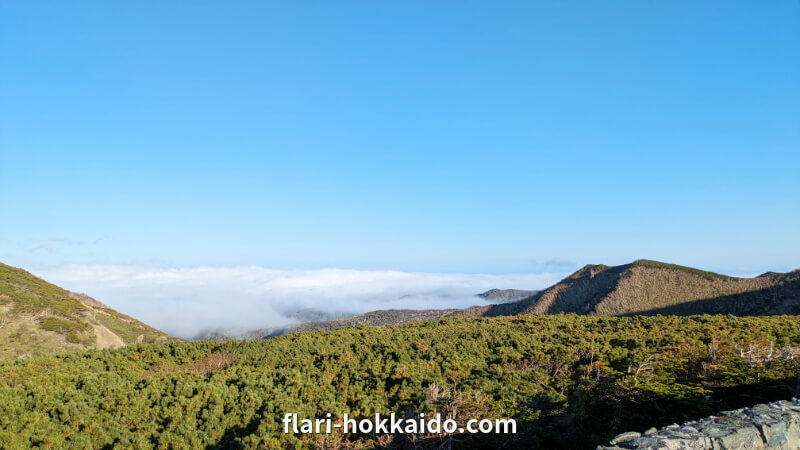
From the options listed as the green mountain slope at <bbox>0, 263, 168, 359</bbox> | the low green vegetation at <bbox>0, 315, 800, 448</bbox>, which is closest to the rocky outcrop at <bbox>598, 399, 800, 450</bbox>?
the low green vegetation at <bbox>0, 315, 800, 448</bbox>

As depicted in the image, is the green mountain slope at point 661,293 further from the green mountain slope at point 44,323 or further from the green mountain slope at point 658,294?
the green mountain slope at point 44,323

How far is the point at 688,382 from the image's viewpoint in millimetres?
10656

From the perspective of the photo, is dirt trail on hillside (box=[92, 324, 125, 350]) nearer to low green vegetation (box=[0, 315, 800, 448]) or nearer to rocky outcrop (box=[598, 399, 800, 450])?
low green vegetation (box=[0, 315, 800, 448])

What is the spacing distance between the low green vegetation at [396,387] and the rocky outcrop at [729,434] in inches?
114

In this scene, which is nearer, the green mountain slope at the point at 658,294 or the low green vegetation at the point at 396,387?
the low green vegetation at the point at 396,387

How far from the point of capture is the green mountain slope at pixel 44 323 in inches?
1025

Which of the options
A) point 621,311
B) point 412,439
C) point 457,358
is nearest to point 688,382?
point 457,358

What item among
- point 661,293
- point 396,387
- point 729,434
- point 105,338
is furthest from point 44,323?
point 661,293

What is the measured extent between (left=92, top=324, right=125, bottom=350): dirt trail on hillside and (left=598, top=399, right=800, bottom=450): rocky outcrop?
120ft

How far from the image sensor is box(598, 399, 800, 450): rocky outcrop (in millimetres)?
5539

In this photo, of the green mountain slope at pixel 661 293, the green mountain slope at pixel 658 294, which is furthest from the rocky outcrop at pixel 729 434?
the green mountain slope at pixel 661 293

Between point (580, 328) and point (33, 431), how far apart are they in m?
20.0

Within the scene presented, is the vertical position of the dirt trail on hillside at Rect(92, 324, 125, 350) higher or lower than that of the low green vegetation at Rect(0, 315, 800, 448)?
lower

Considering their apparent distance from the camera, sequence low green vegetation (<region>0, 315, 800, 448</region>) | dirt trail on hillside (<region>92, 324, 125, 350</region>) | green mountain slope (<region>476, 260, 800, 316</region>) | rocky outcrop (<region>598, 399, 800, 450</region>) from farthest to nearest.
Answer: green mountain slope (<region>476, 260, 800, 316</region>)
dirt trail on hillside (<region>92, 324, 125, 350</region>)
low green vegetation (<region>0, 315, 800, 448</region>)
rocky outcrop (<region>598, 399, 800, 450</region>)
